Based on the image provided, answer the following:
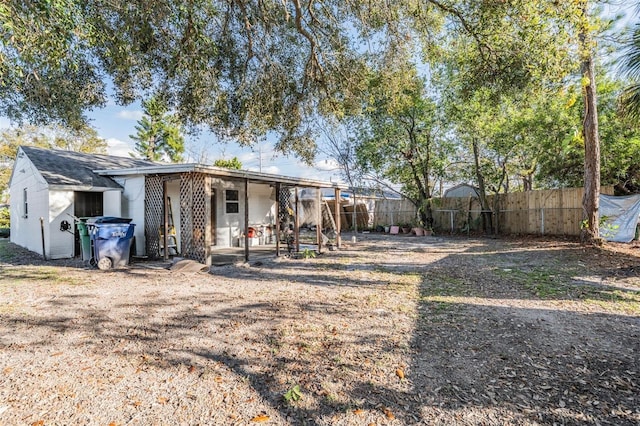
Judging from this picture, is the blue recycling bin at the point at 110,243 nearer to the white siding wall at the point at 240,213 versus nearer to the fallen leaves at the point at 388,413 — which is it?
the white siding wall at the point at 240,213

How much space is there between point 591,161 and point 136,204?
1279 cm

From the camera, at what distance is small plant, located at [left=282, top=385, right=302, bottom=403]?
2541mm

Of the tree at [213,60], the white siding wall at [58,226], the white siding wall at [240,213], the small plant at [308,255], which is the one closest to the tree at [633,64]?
the tree at [213,60]

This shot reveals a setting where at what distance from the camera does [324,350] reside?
3.39 m

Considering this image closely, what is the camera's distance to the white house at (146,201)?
8.50 meters

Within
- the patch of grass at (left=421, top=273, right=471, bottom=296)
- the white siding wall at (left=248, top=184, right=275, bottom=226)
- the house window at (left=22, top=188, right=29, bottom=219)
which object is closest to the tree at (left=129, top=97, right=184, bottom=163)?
the house window at (left=22, top=188, right=29, bottom=219)

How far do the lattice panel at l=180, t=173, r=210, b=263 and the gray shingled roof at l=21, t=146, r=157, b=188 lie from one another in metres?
→ 3.47

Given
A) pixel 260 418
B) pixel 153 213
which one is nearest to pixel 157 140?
pixel 153 213

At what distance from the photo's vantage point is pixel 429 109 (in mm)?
14703

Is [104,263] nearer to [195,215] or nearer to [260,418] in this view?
[195,215]

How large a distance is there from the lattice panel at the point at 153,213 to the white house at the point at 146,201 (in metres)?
0.03

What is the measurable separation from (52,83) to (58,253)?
6.01 metres

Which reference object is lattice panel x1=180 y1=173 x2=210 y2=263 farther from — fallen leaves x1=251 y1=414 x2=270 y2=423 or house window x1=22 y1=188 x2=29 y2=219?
house window x1=22 y1=188 x2=29 y2=219

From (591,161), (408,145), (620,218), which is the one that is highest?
(408,145)
